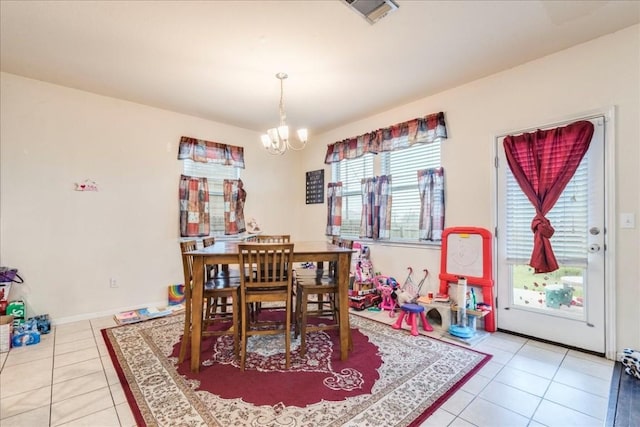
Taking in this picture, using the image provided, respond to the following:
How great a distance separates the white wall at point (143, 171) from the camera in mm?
2383

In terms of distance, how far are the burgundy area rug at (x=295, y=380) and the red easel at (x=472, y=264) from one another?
27.5 inches

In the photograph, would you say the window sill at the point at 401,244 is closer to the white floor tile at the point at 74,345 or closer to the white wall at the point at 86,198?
the white wall at the point at 86,198

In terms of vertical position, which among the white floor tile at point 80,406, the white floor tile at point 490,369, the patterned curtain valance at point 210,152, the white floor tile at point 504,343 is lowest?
the white floor tile at point 504,343

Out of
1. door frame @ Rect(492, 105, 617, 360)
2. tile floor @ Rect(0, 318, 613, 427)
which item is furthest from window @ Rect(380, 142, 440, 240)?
tile floor @ Rect(0, 318, 613, 427)

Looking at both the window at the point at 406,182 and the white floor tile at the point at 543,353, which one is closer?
the white floor tile at the point at 543,353

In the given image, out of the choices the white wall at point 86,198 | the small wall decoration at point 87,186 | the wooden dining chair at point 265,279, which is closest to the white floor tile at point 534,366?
the wooden dining chair at point 265,279

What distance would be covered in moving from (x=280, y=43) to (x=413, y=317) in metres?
2.82

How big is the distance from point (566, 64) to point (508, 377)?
271 cm

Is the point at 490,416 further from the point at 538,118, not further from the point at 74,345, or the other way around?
the point at 74,345

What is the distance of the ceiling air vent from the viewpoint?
6.63ft

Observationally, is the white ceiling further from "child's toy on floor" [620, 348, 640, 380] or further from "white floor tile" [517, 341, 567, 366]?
"white floor tile" [517, 341, 567, 366]

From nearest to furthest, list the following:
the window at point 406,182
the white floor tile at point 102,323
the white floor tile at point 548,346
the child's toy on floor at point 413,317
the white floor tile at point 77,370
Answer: the white floor tile at point 77,370 → the white floor tile at point 548,346 → the child's toy on floor at point 413,317 → the white floor tile at point 102,323 → the window at point 406,182

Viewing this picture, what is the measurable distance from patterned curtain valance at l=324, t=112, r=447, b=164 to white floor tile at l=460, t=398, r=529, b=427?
→ 105 inches

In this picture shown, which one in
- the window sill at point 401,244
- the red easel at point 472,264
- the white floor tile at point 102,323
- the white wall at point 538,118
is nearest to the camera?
the white wall at point 538,118
